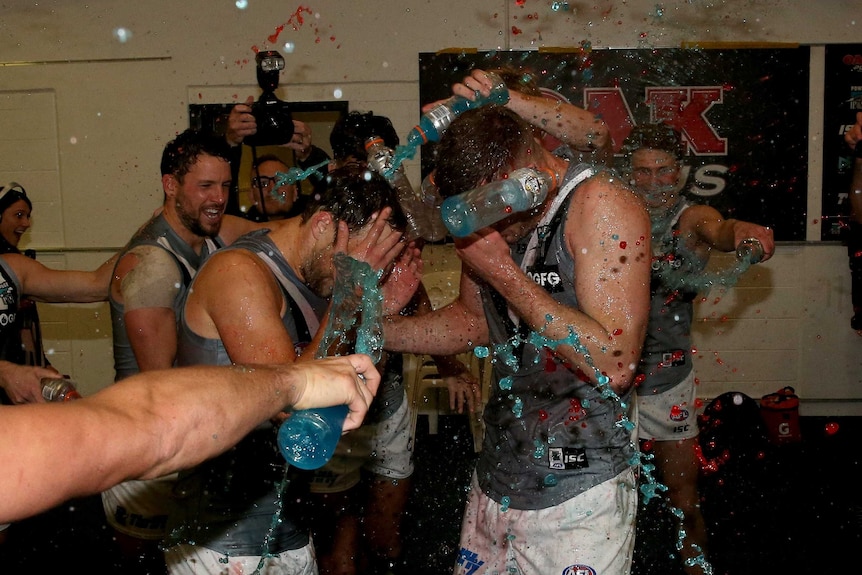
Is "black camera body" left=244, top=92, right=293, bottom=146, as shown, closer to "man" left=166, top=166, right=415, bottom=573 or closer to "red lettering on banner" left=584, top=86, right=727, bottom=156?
"man" left=166, top=166, right=415, bottom=573

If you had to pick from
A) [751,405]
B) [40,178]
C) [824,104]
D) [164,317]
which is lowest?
[751,405]

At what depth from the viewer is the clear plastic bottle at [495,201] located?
2262mm

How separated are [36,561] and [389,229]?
3.16 metres

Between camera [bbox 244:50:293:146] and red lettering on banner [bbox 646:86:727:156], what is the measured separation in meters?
3.55

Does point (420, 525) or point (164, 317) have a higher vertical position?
point (164, 317)

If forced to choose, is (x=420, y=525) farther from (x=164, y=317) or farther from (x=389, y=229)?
(x=389, y=229)

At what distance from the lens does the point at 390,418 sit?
397 centimetres

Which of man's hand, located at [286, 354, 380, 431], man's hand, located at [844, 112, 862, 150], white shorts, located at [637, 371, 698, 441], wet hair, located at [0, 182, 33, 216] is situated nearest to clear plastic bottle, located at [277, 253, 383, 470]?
man's hand, located at [286, 354, 380, 431]

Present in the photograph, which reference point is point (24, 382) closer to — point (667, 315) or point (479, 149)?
point (479, 149)

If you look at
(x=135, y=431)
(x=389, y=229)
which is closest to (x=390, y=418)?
(x=389, y=229)

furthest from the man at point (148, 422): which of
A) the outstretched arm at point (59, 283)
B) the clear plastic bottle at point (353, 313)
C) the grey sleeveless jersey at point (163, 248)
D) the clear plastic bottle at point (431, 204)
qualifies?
the outstretched arm at point (59, 283)

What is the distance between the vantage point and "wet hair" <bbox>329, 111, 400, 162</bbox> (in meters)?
4.16

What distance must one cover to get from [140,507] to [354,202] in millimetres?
1722

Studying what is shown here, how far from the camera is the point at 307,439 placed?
61.4 inches
